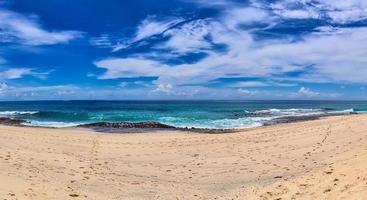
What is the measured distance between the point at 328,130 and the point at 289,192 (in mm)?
15183

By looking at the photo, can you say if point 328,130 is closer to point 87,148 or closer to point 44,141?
point 87,148

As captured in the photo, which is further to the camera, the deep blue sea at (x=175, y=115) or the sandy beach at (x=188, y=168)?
the deep blue sea at (x=175, y=115)

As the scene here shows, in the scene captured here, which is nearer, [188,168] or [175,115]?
[188,168]

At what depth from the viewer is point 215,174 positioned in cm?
1298

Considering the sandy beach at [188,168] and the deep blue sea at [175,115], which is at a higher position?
the deep blue sea at [175,115]

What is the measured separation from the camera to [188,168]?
1392cm

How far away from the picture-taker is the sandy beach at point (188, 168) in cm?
927

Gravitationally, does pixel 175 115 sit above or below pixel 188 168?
above

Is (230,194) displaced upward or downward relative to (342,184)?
downward

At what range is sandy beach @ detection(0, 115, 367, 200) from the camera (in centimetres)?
927

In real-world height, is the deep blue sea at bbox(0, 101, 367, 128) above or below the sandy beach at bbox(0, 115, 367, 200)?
above

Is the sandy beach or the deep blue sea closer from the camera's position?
the sandy beach

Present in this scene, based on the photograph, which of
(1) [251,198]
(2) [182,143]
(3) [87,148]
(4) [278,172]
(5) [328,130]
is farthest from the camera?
(5) [328,130]

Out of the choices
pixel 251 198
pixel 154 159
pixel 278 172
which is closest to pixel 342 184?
pixel 251 198
